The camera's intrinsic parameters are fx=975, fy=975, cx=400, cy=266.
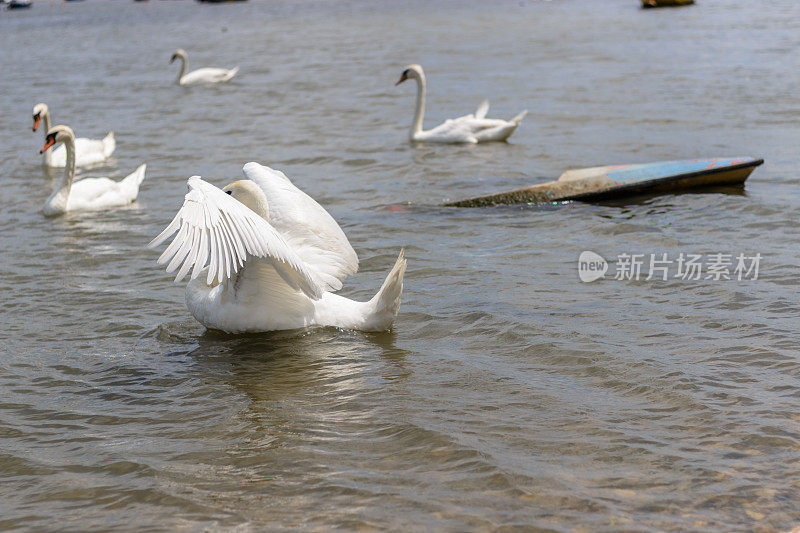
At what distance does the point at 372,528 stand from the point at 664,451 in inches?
61.0

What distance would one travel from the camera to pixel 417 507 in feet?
14.3

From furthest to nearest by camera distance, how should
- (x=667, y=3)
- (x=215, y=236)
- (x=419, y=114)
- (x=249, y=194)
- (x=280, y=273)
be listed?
1. (x=667, y=3)
2. (x=419, y=114)
3. (x=249, y=194)
4. (x=280, y=273)
5. (x=215, y=236)

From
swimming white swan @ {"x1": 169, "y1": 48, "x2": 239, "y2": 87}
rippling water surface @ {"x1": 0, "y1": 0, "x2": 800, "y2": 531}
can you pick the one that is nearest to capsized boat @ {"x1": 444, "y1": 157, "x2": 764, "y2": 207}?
rippling water surface @ {"x1": 0, "y1": 0, "x2": 800, "y2": 531}

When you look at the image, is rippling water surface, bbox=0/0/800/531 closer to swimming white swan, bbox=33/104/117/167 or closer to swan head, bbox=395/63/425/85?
swimming white swan, bbox=33/104/117/167

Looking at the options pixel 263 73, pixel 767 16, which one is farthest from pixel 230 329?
pixel 767 16

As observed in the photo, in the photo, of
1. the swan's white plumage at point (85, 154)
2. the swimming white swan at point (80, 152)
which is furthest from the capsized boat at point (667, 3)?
the swan's white plumage at point (85, 154)

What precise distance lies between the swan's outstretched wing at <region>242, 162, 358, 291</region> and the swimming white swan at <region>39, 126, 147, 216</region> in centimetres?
476

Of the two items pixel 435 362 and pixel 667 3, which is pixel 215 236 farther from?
pixel 667 3

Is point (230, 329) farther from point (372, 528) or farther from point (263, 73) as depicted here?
point (263, 73)

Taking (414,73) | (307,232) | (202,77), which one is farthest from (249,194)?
(202,77)

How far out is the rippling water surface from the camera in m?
4.49

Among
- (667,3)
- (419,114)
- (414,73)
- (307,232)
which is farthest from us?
(667,3)

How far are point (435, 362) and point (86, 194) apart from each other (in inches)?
261

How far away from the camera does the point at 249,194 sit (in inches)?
255
